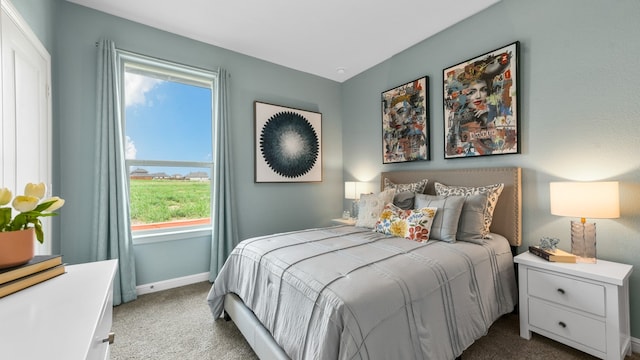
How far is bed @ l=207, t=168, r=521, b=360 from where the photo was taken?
3.89 feet

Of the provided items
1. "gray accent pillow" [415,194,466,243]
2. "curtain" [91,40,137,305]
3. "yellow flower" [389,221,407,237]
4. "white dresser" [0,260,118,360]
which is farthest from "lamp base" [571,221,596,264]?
"curtain" [91,40,137,305]

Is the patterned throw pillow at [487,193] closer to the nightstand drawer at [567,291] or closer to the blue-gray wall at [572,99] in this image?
the blue-gray wall at [572,99]

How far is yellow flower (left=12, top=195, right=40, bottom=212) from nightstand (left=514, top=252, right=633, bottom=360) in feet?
9.04

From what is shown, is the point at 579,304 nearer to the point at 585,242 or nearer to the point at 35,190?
the point at 585,242

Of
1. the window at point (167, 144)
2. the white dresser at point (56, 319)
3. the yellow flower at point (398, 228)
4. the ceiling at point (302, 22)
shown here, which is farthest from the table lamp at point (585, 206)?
the window at point (167, 144)

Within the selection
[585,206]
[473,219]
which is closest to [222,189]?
[473,219]

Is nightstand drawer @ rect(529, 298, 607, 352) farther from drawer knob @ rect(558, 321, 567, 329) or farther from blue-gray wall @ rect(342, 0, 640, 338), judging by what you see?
blue-gray wall @ rect(342, 0, 640, 338)

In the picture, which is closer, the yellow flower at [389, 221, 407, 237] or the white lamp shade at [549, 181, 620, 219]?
the white lamp shade at [549, 181, 620, 219]

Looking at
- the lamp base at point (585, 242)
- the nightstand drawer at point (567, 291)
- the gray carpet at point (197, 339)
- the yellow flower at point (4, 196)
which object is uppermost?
the yellow flower at point (4, 196)

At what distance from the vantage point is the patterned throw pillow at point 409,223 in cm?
210

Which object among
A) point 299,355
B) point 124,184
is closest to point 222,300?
point 299,355

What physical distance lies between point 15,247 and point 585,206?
293 centimetres

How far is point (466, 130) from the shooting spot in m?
2.60

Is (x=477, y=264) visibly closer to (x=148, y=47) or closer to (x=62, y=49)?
(x=148, y=47)
